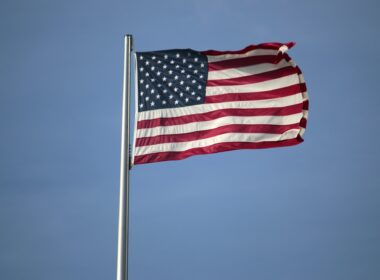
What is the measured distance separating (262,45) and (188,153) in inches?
156

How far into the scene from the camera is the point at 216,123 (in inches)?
688

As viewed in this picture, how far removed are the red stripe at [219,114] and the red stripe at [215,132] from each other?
1.11 ft

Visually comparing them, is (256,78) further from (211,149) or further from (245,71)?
(211,149)

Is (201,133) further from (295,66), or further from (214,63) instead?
(295,66)

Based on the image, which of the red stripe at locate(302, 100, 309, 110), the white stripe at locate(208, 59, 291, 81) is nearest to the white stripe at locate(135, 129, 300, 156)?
the red stripe at locate(302, 100, 309, 110)

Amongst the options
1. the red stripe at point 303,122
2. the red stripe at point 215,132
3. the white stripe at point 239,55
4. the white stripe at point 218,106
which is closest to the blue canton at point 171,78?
the white stripe at point 218,106

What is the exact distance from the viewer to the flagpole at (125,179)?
1351 centimetres

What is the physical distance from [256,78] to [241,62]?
614mm

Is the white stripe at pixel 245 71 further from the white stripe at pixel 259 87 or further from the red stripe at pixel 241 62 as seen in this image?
the white stripe at pixel 259 87

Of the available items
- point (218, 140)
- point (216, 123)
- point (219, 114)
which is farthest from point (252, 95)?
point (218, 140)

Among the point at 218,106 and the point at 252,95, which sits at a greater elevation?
the point at 252,95

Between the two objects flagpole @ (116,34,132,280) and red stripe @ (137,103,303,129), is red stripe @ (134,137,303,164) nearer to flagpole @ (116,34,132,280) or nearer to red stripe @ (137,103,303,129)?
red stripe @ (137,103,303,129)

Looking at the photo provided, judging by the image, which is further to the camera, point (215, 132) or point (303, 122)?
point (303, 122)

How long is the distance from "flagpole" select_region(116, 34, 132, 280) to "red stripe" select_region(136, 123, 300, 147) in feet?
4.27
